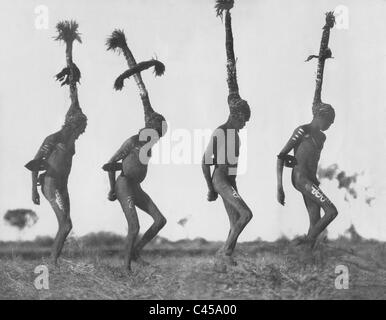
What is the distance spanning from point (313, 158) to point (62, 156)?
2.98 metres

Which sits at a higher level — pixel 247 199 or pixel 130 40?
pixel 130 40

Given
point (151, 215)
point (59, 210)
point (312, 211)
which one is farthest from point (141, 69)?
point (312, 211)

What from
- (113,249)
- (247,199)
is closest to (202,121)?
(247,199)

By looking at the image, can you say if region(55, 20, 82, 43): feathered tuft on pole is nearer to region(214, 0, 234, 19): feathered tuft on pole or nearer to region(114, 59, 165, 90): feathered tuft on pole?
region(114, 59, 165, 90): feathered tuft on pole

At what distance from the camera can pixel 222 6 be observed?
9.30 m

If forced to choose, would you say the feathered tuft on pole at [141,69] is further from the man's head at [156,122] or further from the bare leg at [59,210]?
the bare leg at [59,210]

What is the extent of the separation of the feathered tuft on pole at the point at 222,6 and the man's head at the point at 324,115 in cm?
159

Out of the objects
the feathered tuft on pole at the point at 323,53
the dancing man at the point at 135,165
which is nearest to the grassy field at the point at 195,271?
the dancing man at the point at 135,165

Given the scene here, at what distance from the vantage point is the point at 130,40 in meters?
9.30

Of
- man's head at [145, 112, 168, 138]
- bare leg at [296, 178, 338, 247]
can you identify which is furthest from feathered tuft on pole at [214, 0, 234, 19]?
bare leg at [296, 178, 338, 247]

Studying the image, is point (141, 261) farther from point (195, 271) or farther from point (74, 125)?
point (74, 125)

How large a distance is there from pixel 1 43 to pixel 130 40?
5.14 ft

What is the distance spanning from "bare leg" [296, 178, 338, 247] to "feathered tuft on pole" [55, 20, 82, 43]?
10.5ft
